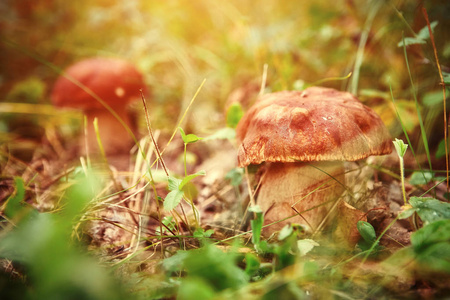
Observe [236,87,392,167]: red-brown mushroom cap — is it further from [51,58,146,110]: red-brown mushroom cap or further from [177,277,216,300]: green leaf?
[51,58,146,110]: red-brown mushroom cap

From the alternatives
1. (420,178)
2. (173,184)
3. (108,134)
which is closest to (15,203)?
(173,184)

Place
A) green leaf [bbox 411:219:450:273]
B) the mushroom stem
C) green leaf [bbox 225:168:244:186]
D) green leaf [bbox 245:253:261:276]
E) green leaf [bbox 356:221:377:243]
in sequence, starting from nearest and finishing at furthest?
1. green leaf [bbox 411:219:450:273]
2. green leaf [bbox 245:253:261:276]
3. green leaf [bbox 356:221:377:243]
4. green leaf [bbox 225:168:244:186]
5. the mushroom stem

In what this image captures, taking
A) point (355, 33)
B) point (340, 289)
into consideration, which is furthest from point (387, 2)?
point (340, 289)

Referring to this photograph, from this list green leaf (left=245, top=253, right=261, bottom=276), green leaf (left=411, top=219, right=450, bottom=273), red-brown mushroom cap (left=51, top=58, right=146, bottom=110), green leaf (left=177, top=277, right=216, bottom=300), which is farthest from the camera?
red-brown mushroom cap (left=51, top=58, right=146, bottom=110)

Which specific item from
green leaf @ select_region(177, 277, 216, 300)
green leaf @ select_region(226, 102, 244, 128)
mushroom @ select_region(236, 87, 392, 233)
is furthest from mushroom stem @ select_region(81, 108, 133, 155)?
green leaf @ select_region(177, 277, 216, 300)

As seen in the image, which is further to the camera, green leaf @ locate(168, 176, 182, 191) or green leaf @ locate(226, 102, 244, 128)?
green leaf @ locate(226, 102, 244, 128)

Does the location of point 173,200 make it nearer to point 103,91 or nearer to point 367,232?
point 367,232

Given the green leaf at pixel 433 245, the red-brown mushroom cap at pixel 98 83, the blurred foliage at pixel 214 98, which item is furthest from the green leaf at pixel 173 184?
the red-brown mushroom cap at pixel 98 83
